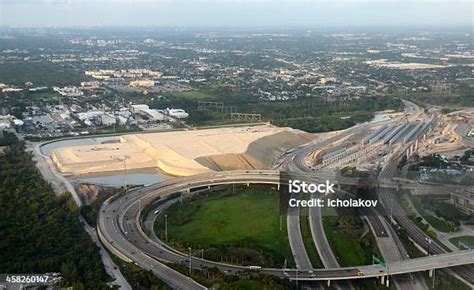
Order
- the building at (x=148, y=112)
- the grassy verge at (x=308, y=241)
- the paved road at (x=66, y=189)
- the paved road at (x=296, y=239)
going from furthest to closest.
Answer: the building at (x=148, y=112) → the grassy verge at (x=308, y=241) → the paved road at (x=296, y=239) → the paved road at (x=66, y=189)

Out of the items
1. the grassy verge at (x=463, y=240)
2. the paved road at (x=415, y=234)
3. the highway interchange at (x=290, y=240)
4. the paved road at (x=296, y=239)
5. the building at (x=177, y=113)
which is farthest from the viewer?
the building at (x=177, y=113)

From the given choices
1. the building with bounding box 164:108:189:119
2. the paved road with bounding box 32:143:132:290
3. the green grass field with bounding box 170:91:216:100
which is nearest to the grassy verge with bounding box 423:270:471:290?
the paved road with bounding box 32:143:132:290

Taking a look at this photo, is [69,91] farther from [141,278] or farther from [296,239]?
[141,278]

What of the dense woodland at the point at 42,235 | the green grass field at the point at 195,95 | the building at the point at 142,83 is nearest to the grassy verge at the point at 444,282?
the dense woodland at the point at 42,235

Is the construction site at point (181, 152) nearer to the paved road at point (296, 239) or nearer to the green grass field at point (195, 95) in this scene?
the paved road at point (296, 239)

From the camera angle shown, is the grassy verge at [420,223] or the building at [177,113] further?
the building at [177,113]

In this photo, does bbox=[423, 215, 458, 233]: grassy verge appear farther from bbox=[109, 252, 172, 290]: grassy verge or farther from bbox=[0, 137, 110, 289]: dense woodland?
bbox=[0, 137, 110, 289]: dense woodland

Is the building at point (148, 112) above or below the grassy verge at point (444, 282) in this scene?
below

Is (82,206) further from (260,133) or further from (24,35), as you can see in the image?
(24,35)
